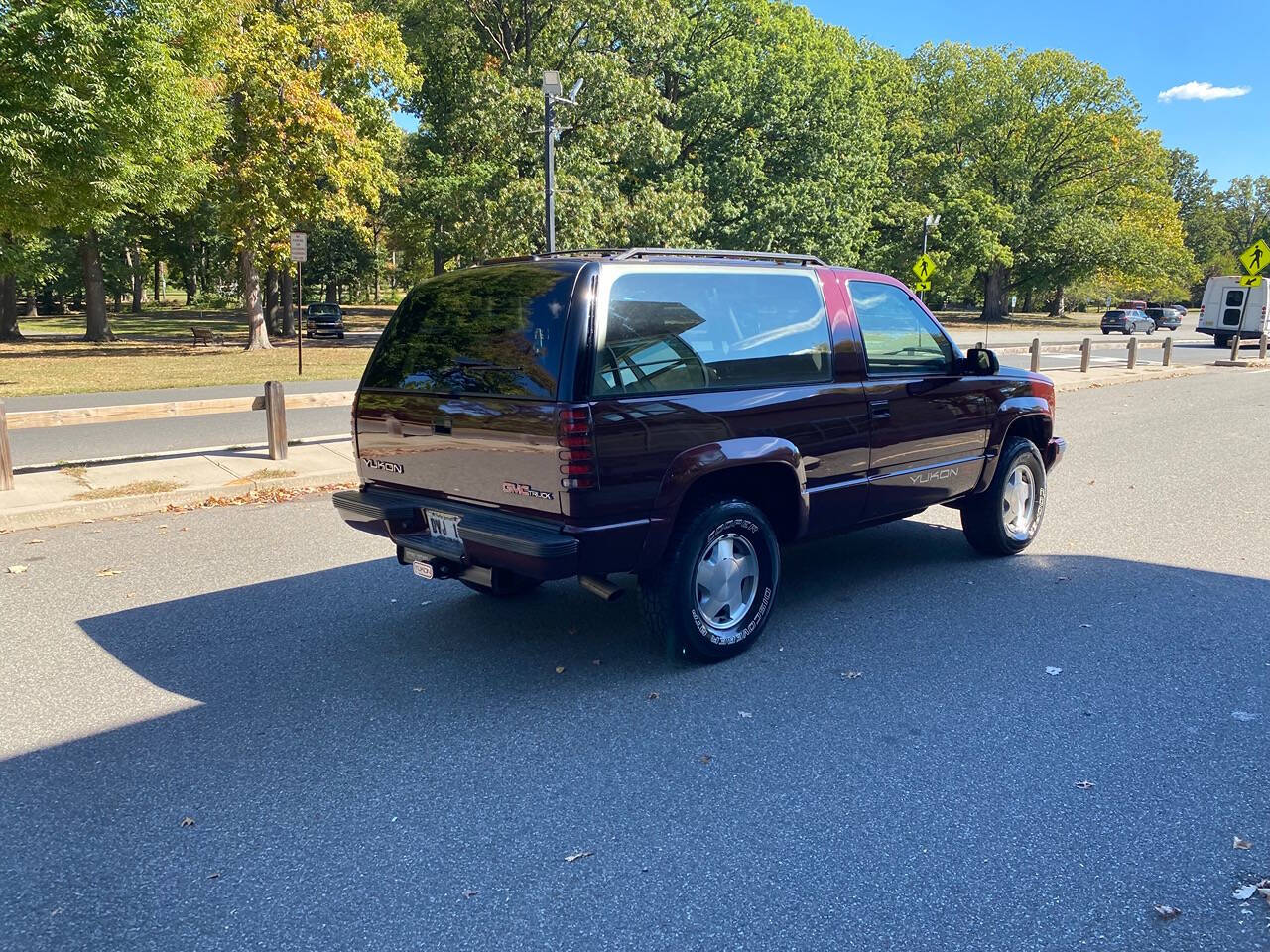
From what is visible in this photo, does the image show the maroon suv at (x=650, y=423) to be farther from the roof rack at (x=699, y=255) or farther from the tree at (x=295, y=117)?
the tree at (x=295, y=117)

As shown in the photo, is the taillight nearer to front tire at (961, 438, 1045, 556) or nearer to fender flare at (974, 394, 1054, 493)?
fender flare at (974, 394, 1054, 493)

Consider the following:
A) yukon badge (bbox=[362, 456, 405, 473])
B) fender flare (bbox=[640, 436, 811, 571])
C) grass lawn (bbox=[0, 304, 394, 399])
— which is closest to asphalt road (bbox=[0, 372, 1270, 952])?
fender flare (bbox=[640, 436, 811, 571])

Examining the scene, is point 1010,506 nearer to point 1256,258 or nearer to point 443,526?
point 443,526

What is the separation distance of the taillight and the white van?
40657 millimetres

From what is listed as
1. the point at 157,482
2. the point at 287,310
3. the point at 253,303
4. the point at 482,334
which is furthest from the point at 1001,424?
the point at 287,310

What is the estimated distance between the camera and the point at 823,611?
5.54 metres

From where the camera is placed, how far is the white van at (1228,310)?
37125mm

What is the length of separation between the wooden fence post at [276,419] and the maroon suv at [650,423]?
193 inches

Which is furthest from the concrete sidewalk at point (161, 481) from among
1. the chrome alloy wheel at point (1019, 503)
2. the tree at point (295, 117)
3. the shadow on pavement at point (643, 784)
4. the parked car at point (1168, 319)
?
the parked car at point (1168, 319)

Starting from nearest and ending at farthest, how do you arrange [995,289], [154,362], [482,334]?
[482,334] → [154,362] → [995,289]

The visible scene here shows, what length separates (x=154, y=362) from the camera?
85.8 ft

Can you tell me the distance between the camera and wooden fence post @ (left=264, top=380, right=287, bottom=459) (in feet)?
31.7

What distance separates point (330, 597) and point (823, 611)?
9.83 feet

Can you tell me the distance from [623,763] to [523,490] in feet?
4.17
